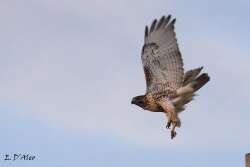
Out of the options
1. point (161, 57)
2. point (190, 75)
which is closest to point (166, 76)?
point (190, 75)

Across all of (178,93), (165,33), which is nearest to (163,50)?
(165,33)

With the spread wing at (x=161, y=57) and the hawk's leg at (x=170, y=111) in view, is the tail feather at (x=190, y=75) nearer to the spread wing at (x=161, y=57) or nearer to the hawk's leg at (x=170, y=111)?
the spread wing at (x=161, y=57)

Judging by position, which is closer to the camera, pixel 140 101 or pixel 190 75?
pixel 140 101

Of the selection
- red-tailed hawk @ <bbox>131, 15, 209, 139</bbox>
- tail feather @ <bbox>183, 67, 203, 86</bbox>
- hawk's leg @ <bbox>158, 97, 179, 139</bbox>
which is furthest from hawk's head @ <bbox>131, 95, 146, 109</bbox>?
tail feather @ <bbox>183, 67, 203, 86</bbox>

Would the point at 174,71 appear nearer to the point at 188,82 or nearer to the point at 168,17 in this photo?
the point at 188,82

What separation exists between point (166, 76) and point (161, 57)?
2.35 ft

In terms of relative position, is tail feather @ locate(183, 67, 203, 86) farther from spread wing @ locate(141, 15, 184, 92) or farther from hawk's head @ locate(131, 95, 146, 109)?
hawk's head @ locate(131, 95, 146, 109)

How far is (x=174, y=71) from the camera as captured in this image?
1395 centimetres

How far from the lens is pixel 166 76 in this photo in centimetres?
1416

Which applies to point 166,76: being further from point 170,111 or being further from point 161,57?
point 170,111

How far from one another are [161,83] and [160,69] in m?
0.48

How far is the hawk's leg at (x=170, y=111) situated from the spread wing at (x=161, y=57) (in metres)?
0.33

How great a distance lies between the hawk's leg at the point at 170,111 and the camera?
12859mm

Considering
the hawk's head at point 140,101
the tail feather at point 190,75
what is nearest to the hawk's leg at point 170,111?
the hawk's head at point 140,101
